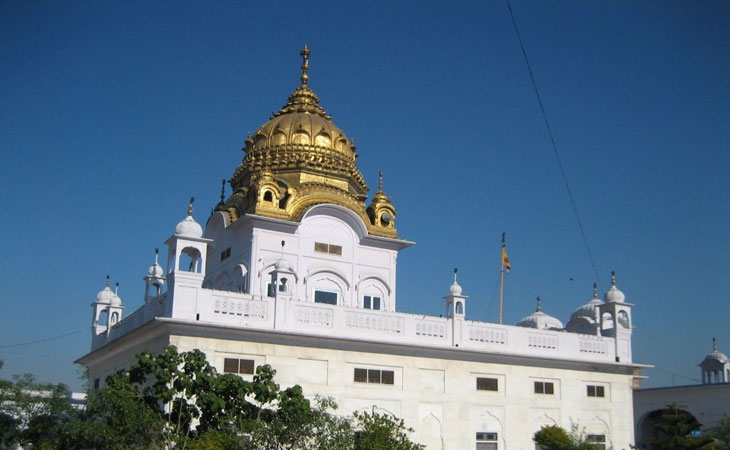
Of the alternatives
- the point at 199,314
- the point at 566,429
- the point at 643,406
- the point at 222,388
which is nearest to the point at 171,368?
the point at 222,388

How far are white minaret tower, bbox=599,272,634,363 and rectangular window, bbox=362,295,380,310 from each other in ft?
24.9

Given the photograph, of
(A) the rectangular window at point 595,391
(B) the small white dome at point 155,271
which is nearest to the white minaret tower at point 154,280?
(B) the small white dome at point 155,271

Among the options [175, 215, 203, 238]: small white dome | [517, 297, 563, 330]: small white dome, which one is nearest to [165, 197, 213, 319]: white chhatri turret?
[175, 215, 203, 238]: small white dome

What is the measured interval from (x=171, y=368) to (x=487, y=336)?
10.7 meters

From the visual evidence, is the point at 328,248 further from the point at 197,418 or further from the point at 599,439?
the point at 599,439

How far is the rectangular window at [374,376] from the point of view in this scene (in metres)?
23.9

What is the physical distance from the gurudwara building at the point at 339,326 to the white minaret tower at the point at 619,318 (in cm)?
4

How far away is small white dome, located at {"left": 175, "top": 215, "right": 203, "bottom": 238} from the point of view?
23266 millimetres

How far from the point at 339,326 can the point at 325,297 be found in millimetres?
4852

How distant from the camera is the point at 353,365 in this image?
2386 centimetres

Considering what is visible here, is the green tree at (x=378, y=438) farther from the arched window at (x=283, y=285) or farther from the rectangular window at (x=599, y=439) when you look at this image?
the rectangular window at (x=599, y=439)

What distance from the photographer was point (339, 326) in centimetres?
2388

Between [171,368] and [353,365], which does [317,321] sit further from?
[171,368]

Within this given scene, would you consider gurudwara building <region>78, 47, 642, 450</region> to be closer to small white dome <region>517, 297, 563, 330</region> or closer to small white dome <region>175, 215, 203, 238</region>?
small white dome <region>175, 215, 203, 238</region>
